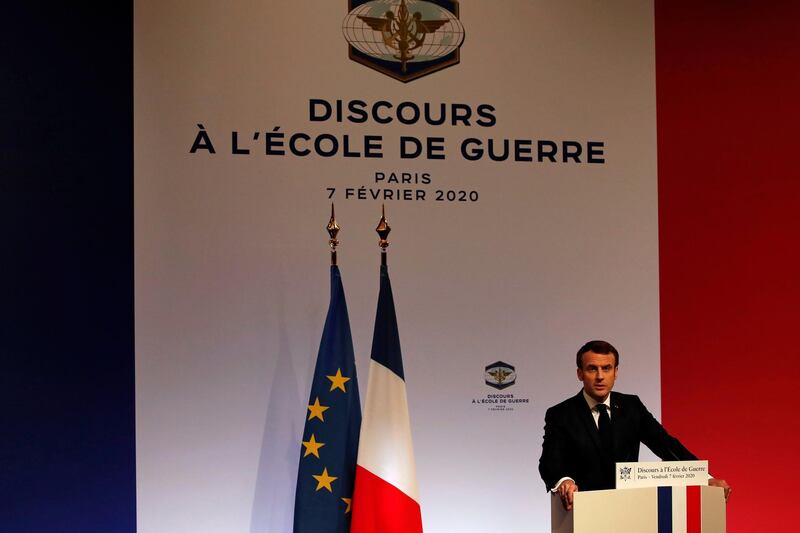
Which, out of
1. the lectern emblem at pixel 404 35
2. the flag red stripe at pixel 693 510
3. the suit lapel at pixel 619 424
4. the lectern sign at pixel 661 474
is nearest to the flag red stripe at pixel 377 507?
the suit lapel at pixel 619 424

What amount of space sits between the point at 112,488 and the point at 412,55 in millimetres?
2265

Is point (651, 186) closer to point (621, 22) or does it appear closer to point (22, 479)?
point (621, 22)

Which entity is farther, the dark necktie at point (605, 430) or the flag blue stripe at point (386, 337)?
the flag blue stripe at point (386, 337)

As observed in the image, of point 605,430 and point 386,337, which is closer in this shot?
point 605,430

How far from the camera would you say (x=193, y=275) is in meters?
3.51

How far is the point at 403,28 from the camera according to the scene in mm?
3691

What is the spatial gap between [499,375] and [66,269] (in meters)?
1.91

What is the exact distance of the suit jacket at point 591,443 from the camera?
109 inches

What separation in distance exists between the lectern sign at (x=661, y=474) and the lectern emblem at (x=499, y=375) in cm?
129

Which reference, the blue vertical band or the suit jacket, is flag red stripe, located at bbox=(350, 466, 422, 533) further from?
the blue vertical band

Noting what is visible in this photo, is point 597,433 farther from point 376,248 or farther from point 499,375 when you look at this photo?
point 376,248

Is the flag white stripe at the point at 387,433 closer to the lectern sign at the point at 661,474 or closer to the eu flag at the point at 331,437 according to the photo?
the eu flag at the point at 331,437

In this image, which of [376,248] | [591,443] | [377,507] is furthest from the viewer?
[376,248]

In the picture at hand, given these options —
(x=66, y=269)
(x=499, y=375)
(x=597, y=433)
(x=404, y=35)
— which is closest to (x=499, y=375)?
(x=499, y=375)
